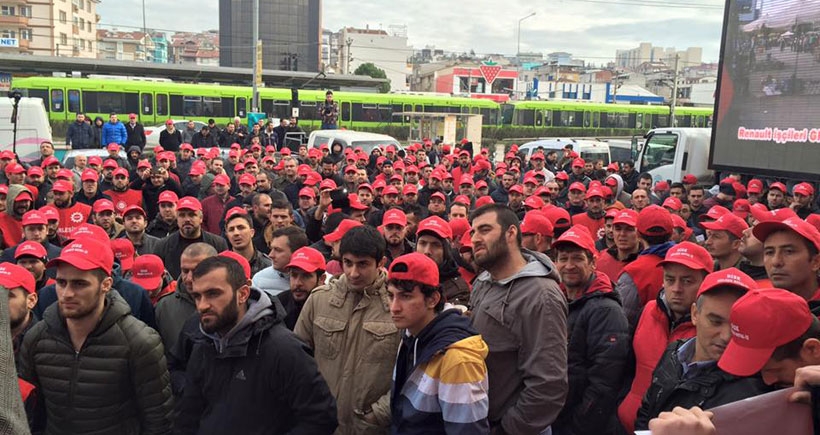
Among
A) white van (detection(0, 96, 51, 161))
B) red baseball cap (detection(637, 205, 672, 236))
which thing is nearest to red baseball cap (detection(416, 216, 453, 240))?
red baseball cap (detection(637, 205, 672, 236))

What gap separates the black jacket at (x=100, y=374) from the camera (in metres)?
3.14

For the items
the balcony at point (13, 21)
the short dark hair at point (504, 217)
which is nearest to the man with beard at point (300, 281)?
the short dark hair at point (504, 217)

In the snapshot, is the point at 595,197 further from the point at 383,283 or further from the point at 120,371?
the point at 120,371

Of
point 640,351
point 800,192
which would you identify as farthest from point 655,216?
point 800,192

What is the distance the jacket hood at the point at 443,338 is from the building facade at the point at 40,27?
6749cm

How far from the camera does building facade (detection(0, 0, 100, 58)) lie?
2621 inches

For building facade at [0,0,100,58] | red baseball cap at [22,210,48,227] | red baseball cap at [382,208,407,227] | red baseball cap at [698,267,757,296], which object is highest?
building facade at [0,0,100,58]

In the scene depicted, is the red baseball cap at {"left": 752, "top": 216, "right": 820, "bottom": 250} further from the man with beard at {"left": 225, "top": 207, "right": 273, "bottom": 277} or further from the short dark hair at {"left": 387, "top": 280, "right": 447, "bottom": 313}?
the man with beard at {"left": 225, "top": 207, "right": 273, "bottom": 277}

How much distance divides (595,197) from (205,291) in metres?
6.31

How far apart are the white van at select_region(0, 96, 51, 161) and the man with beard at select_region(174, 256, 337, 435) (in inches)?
532

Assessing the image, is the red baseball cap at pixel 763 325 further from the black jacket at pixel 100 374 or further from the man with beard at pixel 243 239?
the man with beard at pixel 243 239

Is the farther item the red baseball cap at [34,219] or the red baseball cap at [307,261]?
the red baseball cap at [34,219]

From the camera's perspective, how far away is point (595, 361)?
357 cm

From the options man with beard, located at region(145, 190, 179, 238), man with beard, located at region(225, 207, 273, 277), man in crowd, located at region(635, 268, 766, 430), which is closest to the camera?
man in crowd, located at region(635, 268, 766, 430)
